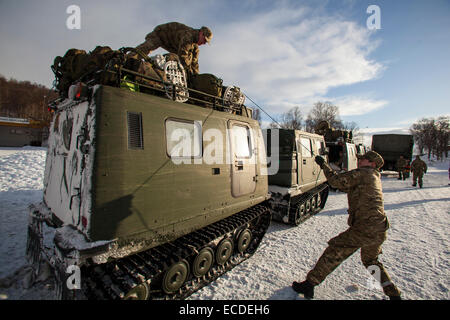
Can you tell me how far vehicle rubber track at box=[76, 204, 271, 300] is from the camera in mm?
2266

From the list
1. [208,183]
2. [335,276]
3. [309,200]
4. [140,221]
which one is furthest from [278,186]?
[140,221]

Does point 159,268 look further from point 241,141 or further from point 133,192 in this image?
point 241,141

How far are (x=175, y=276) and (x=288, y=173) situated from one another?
4.28 meters

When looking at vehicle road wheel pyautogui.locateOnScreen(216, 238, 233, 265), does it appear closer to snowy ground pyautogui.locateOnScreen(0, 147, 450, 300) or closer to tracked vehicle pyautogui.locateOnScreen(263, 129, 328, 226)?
snowy ground pyautogui.locateOnScreen(0, 147, 450, 300)

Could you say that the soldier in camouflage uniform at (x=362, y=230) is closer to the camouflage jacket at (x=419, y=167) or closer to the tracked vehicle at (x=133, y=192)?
the tracked vehicle at (x=133, y=192)

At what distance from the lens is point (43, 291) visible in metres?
2.97

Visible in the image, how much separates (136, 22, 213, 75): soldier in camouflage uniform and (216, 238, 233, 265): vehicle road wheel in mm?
3707

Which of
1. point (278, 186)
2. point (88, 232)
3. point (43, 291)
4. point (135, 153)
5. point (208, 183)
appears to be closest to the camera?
point (88, 232)

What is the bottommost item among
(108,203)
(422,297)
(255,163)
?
(422,297)

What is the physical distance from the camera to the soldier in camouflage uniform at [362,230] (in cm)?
303

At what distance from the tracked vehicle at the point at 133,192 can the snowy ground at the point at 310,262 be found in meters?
0.42

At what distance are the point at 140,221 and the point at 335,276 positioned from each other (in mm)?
3647

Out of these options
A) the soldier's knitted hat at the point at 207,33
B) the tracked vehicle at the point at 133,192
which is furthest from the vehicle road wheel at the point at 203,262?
the soldier's knitted hat at the point at 207,33

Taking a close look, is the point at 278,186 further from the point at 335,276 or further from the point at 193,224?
the point at 193,224
